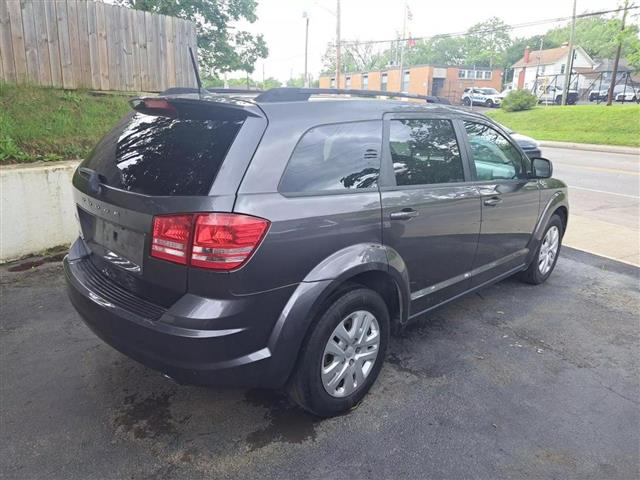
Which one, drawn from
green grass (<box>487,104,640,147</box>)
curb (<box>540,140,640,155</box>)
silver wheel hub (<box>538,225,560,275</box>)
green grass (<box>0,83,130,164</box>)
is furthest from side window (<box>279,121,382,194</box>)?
green grass (<box>487,104,640,147</box>)

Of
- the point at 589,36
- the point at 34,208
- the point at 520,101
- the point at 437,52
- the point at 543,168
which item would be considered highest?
the point at 589,36

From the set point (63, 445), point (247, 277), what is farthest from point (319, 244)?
point (63, 445)

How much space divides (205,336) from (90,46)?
6396mm

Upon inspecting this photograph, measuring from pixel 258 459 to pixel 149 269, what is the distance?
3.59ft

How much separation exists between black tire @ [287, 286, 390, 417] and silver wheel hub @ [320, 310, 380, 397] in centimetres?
4

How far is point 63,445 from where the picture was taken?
2527 mm

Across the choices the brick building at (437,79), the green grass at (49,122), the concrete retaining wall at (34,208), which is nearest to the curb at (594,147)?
the green grass at (49,122)

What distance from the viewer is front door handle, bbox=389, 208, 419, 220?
2.96m

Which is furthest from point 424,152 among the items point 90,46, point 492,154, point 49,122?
point 90,46

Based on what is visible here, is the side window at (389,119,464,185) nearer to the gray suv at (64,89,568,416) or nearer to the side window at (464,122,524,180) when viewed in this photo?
the gray suv at (64,89,568,416)

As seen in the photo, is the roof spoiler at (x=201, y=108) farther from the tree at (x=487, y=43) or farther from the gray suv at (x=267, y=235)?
the tree at (x=487, y=43)

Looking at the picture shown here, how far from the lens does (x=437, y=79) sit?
58750 millimetres

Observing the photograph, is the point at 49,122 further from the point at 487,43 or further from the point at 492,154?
the point at 487,43

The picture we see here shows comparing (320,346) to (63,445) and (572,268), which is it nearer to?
(63,445)
